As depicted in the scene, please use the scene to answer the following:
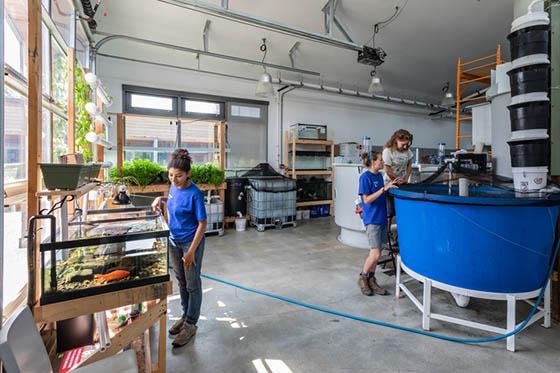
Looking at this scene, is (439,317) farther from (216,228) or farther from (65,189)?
(216,228)

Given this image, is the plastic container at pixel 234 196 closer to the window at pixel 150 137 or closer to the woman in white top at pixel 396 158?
the window at pixel 150 137

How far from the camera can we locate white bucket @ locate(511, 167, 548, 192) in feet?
7.80

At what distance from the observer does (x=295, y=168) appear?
7.11 m

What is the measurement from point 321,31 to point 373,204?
3.58 metres

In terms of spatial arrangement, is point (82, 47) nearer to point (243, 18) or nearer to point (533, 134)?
point (243, 18)

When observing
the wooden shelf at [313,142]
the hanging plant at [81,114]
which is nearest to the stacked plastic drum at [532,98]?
the hanging plant at [81,114]

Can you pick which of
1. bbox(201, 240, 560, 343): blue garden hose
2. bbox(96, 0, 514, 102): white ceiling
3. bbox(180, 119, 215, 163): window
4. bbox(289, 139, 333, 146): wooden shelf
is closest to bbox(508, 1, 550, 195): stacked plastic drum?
bbox(201, 240, 560, 343): blue garden hose

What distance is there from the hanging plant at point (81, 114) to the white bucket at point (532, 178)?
152 inches

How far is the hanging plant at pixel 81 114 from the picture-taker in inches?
108

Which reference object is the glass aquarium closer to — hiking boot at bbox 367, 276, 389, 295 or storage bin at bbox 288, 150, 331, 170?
hiking boot at bbox 367, 276, 389, 295

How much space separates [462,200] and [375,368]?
131 cm

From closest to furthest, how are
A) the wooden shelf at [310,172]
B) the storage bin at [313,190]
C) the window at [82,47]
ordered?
1. the window at [82,47]
2. the wooden shelf at [310,172]
3. the storage bin at [313,190]

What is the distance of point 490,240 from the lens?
2129 millimetres

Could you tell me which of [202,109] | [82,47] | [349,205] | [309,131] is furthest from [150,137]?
[349,205]
